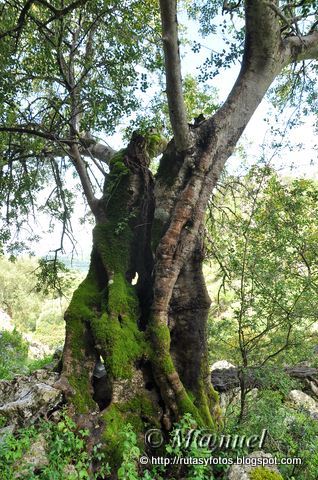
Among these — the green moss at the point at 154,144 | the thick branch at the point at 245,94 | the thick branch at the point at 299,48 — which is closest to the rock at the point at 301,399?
the thick branch at the point at 245,94

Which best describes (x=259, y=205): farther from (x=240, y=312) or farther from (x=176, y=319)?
(x=176, y=319)

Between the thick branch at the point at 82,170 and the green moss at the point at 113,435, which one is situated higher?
the thick branch at the point at 82,170

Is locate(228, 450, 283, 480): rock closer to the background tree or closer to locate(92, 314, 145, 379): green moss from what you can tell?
locate(92, 314, 145, 379): green moss

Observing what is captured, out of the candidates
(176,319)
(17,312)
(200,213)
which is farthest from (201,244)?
(17,312)

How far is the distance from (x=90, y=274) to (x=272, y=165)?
143 inches

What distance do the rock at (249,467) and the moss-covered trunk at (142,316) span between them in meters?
0.70

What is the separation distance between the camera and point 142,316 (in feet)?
16.9

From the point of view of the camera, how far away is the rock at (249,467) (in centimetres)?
341

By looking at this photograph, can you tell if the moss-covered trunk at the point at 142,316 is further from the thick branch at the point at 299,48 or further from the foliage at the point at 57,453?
the thick branch at the point at 299,48

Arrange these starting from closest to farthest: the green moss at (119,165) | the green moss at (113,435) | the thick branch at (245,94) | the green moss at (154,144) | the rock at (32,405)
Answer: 1. the green moss at (113,435)
2. the rock at (32,405)
3. the thick branch at (245,94)
4. the green moss at (119,165)
5. the green moss at (154,144)

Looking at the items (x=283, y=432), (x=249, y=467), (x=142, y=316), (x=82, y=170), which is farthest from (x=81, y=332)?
(x=82, y=170)

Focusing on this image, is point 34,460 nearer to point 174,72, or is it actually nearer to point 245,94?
point 174,72

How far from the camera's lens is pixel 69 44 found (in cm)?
753

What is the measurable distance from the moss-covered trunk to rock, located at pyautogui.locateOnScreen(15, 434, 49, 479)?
1.87 feet
